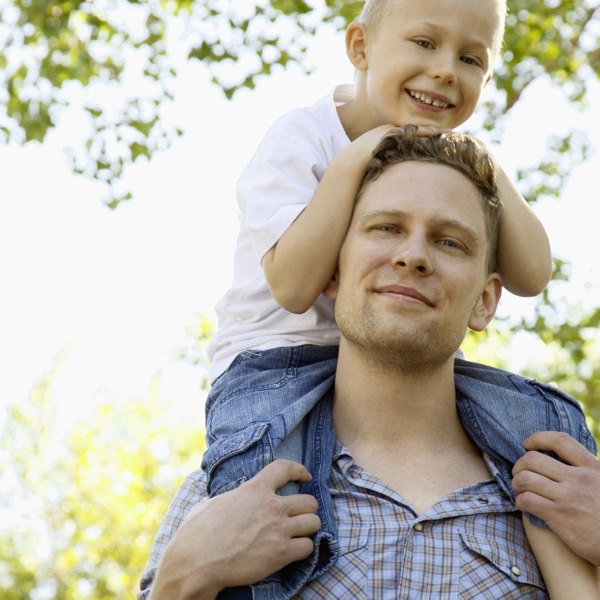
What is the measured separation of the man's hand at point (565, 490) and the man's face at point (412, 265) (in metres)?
0.40

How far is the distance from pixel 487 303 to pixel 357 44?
0.99 metres

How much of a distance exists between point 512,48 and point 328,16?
1460mm

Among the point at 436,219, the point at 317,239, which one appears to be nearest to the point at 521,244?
the point at 436,219

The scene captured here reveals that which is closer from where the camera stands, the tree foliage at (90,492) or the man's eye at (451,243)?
the man's eye at (451,243)

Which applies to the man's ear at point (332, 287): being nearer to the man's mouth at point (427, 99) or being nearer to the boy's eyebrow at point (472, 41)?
the man's mouth at point (427, 99)

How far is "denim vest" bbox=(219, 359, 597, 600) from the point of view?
283 cm

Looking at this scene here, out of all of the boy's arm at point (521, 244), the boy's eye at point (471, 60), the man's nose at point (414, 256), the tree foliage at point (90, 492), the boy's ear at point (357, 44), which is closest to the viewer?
the man's nose at point (414, 256)

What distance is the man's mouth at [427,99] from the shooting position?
329 centimetres

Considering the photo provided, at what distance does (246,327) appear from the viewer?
3.31m

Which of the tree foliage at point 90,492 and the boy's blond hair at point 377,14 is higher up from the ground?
the boy's blond hair at point 377,14

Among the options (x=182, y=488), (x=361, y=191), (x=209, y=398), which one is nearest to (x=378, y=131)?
(x=361, y=191)

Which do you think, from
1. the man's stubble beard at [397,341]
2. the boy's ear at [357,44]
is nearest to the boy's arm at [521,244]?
the man's stubble beard at [397,341]

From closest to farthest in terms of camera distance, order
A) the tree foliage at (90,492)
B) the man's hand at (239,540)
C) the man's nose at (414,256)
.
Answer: the man's hand at (239,540) → the man's nose at (414,256) → the tree foliage at (90,492)

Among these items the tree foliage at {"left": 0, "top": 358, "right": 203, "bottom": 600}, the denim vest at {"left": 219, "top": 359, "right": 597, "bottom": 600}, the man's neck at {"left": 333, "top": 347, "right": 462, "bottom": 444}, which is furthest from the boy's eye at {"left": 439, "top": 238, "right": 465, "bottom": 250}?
the tree foliage at {"left": 0, "top": 358, "right": 203, "bottom": 600}
